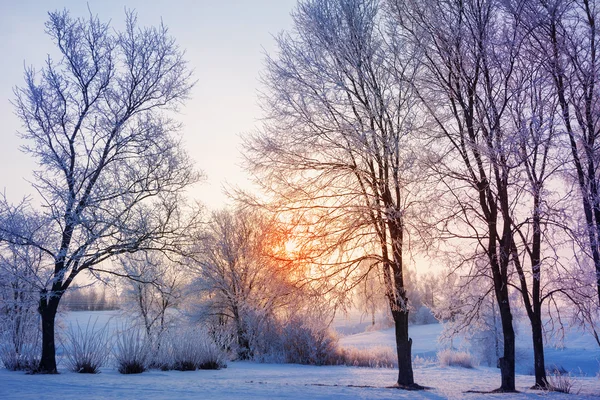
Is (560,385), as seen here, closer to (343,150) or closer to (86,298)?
(343,150)

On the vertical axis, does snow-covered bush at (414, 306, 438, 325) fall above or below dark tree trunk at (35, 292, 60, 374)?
below

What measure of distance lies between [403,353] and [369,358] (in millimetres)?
11697

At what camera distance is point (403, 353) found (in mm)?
10711

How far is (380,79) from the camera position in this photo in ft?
36.0

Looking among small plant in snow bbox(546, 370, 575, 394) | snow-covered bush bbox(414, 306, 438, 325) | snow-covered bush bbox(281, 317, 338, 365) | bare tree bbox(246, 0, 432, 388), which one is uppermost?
bare tree bbox(246, 0, 432, 388)

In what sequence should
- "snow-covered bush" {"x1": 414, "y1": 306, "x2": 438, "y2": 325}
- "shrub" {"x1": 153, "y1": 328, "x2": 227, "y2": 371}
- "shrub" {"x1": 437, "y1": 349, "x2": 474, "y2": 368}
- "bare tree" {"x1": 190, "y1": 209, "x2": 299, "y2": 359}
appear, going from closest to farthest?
Result: "shrub" {"x1": 153, "y1": 328, "x2": 227, "y2": 371}, "shrub" {"x1": 437, "y1": 349, "x2": 474, "y2": 368}, "bare tree" {"x1": 190, "y1": 209, "x2": 299, "y2": 359}, "snow-covered bush" {"x1": 414, "y1": 306, "x2": 438, "y2": 325}

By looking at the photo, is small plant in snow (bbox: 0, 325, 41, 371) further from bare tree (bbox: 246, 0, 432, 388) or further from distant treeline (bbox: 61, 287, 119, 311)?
bare tree (bbox: 246, 0, 432, 388)

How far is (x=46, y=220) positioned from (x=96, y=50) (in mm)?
4637

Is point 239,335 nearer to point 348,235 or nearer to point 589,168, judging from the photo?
point 348,235

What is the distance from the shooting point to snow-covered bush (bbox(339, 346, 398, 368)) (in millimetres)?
21234

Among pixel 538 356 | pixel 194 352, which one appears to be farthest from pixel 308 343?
pixel 538 356

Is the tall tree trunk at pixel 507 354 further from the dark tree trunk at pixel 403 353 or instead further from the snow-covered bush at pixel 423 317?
the snow-covered bush at pixel 423 317

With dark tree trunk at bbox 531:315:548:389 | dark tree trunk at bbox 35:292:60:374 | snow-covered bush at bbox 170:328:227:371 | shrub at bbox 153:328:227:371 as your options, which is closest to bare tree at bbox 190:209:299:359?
snow-covered bush at bbox 170:328:227:371

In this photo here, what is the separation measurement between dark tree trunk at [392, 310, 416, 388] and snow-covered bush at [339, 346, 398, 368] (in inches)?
410
